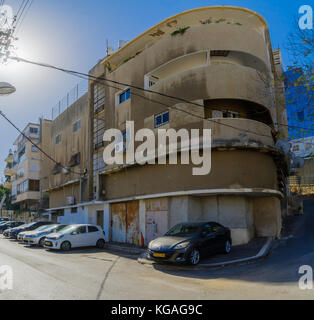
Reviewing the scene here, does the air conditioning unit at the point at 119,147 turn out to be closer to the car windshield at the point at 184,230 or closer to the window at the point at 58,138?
the car windshield at the point at 184,230

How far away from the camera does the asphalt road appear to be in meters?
6.84

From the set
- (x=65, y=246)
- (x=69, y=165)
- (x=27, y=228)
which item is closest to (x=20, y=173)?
(x=69, y=165)

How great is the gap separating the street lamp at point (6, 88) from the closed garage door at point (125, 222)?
10.8 metres

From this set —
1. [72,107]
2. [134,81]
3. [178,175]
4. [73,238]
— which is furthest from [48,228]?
[72,107]

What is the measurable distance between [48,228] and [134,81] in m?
11.5

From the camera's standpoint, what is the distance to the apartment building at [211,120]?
1480 centimetres

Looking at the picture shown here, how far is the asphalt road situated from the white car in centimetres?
481

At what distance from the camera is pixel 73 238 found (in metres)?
16.7

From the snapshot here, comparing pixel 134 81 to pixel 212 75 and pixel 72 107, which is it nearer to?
pixel 212 75

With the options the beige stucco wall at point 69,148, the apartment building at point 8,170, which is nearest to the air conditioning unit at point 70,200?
the beige stucco wall at point 69,148

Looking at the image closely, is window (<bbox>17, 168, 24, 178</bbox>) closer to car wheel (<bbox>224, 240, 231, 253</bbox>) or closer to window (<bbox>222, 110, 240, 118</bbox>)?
window (<bbox>222, 110, 240, 118</bbox>)

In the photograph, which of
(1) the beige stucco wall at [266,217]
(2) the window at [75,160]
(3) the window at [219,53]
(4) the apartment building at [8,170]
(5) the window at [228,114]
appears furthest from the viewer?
(4) the apartment building at [8,170]

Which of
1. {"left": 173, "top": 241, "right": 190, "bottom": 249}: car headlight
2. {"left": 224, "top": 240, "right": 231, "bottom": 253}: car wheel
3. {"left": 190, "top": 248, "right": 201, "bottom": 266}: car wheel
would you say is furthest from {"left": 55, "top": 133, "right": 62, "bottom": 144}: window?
{"left": 190, "top": 248, "right": 201, "bottom": 266}: car wheel
